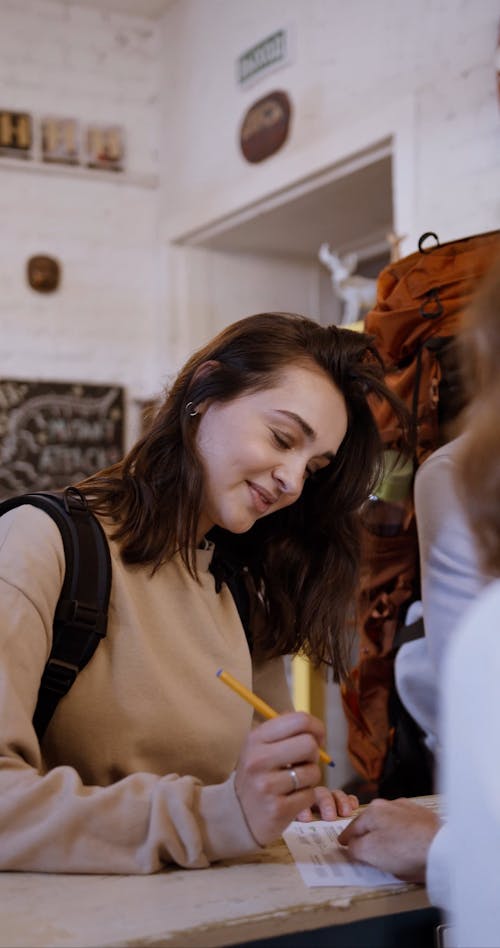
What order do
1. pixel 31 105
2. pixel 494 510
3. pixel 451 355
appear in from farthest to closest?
1. pixel 31 105
2. pixel 451 355
3. pixel 494 510

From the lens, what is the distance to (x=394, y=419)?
246 centimetres

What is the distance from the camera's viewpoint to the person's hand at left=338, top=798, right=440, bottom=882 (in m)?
1.25

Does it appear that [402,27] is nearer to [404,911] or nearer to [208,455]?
[208,455]

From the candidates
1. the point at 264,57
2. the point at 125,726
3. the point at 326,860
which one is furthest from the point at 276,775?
the point at 264,57

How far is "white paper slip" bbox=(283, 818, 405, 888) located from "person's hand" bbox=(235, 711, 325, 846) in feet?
0.22

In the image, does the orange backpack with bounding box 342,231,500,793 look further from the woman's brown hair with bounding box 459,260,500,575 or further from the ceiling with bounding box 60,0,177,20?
the ceiling with bounding box 60,0,177,20

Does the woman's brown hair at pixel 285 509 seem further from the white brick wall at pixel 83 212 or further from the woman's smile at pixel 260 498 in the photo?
the white brick wall at pixel 83 212

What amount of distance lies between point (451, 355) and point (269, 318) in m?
0.64

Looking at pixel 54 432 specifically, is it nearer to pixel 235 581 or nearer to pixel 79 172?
pixel 79 172

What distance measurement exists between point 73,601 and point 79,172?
4.44m

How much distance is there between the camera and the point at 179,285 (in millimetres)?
5629

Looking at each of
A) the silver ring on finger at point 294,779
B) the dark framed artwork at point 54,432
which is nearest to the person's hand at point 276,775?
the silver ring on finger at point 294,779

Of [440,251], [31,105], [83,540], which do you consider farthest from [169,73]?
[83,540]

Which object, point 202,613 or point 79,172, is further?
point 79,172
